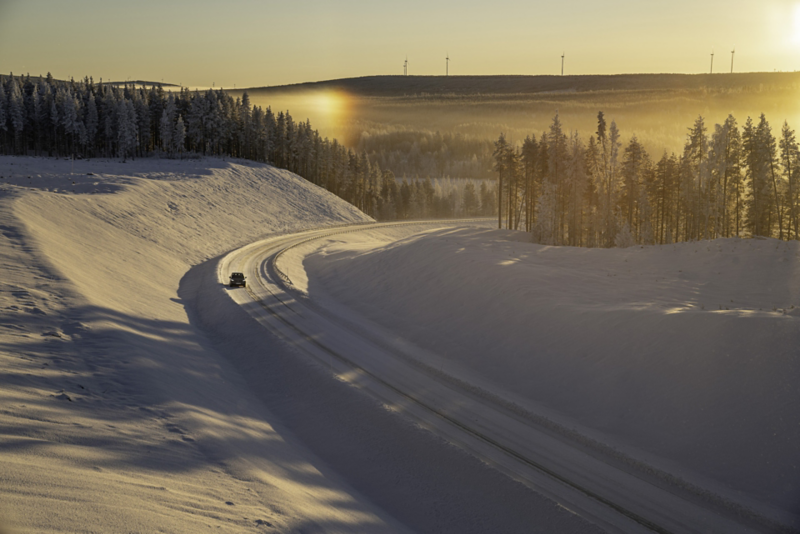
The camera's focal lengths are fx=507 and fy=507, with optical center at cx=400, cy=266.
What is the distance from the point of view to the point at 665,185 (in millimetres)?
67562

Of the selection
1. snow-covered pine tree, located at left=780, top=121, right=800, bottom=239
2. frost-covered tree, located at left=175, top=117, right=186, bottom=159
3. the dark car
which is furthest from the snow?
frost-covered tree, located at left=175, top=117, right=186, bottom=159

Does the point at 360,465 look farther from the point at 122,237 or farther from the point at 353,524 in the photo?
the point at 122,237

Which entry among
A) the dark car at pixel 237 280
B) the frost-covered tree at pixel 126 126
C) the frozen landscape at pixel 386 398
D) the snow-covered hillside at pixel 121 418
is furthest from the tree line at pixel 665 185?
the frost-covered tree at pixel 126 126

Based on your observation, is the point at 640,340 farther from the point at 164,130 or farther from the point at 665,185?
the point at 164,130

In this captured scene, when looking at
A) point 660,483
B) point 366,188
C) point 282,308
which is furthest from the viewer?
point 366,188

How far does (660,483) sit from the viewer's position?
12336 mm

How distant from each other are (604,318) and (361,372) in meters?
9.76

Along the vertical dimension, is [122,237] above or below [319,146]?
below

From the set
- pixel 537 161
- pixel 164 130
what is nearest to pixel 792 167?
pixel 537 161

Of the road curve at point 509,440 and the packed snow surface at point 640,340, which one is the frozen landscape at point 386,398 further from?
the road curve at point 509,440

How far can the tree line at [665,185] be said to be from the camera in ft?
190

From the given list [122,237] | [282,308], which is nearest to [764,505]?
[282,308]

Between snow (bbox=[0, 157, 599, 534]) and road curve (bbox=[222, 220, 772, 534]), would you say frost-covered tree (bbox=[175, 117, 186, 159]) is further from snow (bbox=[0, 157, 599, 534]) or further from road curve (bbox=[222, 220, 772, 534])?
road curve (bbox=[222, 220, 772, 534])

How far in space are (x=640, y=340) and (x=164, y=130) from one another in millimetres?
107958
